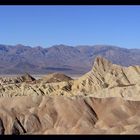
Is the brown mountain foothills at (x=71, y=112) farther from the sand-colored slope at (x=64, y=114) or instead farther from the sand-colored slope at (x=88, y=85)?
the sand-colored slope at (x=88, y=85)

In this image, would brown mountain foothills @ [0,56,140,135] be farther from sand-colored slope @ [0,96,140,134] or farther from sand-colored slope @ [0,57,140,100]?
sand-colored slope @ [0,57,140,100]

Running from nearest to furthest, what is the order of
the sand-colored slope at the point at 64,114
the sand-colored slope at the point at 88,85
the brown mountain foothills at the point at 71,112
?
the brown mountain foothills at the point at 71,112 → the sand-colored slope at the point at 64,114 → the sand-colored slope at the point at 88,85

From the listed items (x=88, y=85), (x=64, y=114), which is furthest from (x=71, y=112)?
(x=88, y=85)

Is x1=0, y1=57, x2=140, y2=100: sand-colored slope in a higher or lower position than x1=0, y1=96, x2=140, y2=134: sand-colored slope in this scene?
lower

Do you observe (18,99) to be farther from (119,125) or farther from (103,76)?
(103,76)

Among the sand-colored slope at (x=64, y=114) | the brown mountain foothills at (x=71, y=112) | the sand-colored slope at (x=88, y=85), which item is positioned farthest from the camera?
the sand-colored slope at (x=88, y=85)

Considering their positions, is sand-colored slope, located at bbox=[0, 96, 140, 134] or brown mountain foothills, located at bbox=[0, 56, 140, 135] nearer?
brown mountain foothills, located at bbox=[0, 56, 140, 135]

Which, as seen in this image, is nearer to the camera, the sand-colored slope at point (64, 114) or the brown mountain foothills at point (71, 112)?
the brown mountain foothills at point (71, 112)

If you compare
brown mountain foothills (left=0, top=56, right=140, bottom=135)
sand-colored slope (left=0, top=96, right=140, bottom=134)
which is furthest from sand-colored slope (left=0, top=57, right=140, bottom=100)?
sand-colored slope (left=0, top=96, right=140, bottom=134)

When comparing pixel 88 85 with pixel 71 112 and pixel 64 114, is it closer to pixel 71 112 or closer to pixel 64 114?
pixel 64 114

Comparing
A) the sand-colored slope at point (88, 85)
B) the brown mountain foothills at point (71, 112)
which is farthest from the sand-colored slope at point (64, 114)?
the sand-colored slope at point (88, 85)

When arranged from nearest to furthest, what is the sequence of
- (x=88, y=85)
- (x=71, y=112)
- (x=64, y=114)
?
(x=71, y=112)
(x=64, y=114)
(x=88, y=85)
